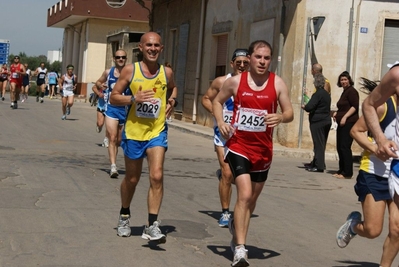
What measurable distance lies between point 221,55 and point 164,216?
17.9m

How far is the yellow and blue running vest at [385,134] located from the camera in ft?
20.3

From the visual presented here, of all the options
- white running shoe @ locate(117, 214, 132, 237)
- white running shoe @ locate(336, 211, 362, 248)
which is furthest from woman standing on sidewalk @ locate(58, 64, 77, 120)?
white running shoe @ locate(336, 211, 362, 248)

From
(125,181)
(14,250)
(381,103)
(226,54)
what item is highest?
(226,54)

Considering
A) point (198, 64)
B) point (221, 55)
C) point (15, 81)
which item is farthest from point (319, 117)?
point (15, 81)

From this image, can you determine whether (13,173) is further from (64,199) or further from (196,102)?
(196,102)

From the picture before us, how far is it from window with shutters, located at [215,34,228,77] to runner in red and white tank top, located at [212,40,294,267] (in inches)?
749

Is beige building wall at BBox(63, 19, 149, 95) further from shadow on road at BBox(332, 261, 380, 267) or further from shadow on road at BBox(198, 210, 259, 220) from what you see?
shadow on road at BBox(332, 261, 380, 267)

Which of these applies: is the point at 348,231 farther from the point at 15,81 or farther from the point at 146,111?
the point at 15,81

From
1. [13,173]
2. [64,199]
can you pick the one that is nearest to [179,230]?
[64,199]

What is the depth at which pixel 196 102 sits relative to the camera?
92.5ft

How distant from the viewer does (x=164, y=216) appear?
9109 millimetres

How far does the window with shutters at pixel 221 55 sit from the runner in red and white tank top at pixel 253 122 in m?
19.0

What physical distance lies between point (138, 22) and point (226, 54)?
29.5m

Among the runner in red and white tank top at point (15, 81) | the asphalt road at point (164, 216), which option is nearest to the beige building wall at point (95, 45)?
the runner in red and white tank top at point (15, 81)
